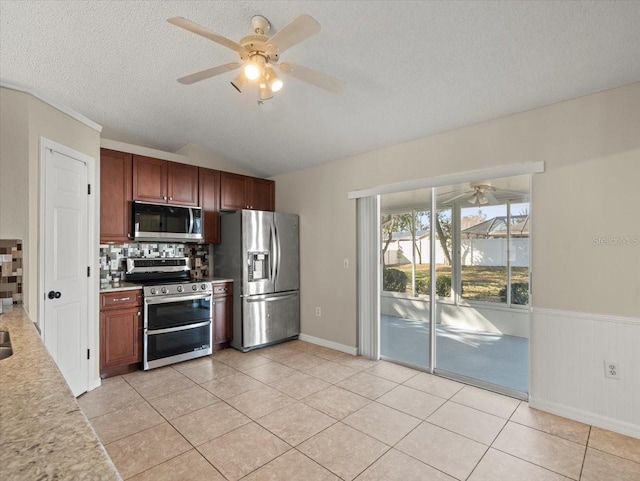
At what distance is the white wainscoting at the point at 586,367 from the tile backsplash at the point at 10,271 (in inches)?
153

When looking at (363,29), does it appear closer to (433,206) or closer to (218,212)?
(433,206)

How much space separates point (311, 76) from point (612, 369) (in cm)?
294

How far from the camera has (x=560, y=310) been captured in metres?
2.68

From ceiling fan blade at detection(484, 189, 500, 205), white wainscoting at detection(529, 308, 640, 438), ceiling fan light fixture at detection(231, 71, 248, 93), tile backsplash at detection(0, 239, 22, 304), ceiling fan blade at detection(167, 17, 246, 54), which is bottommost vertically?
white wainscoting at detection(529, 308, 640, 438)

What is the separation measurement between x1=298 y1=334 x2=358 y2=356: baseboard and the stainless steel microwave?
194 centimetres

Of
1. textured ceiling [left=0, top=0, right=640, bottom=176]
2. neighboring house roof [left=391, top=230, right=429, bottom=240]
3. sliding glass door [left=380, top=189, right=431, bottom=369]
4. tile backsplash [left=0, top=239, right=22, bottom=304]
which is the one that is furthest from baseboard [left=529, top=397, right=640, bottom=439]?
tile backsplash [left=0, top=239, right=22, bottom=304]

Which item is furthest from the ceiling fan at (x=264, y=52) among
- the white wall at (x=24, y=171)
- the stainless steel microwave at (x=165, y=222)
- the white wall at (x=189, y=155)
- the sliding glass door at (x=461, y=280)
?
the white wall at (x=189, y=155)

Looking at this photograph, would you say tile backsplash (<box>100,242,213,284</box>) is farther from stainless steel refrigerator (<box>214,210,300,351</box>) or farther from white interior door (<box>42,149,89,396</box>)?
white interior door (<box>42,149,89,396</box>)

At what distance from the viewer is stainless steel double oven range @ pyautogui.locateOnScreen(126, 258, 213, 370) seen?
3.59 m

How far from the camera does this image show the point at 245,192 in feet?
15.6

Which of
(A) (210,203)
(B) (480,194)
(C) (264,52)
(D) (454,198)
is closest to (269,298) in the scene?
(A) (210,203)

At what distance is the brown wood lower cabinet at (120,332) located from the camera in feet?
10.9

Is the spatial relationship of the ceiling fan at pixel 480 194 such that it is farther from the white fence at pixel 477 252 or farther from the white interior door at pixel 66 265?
the white interior door at pixel 66 265

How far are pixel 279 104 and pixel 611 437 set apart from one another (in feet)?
12.2
